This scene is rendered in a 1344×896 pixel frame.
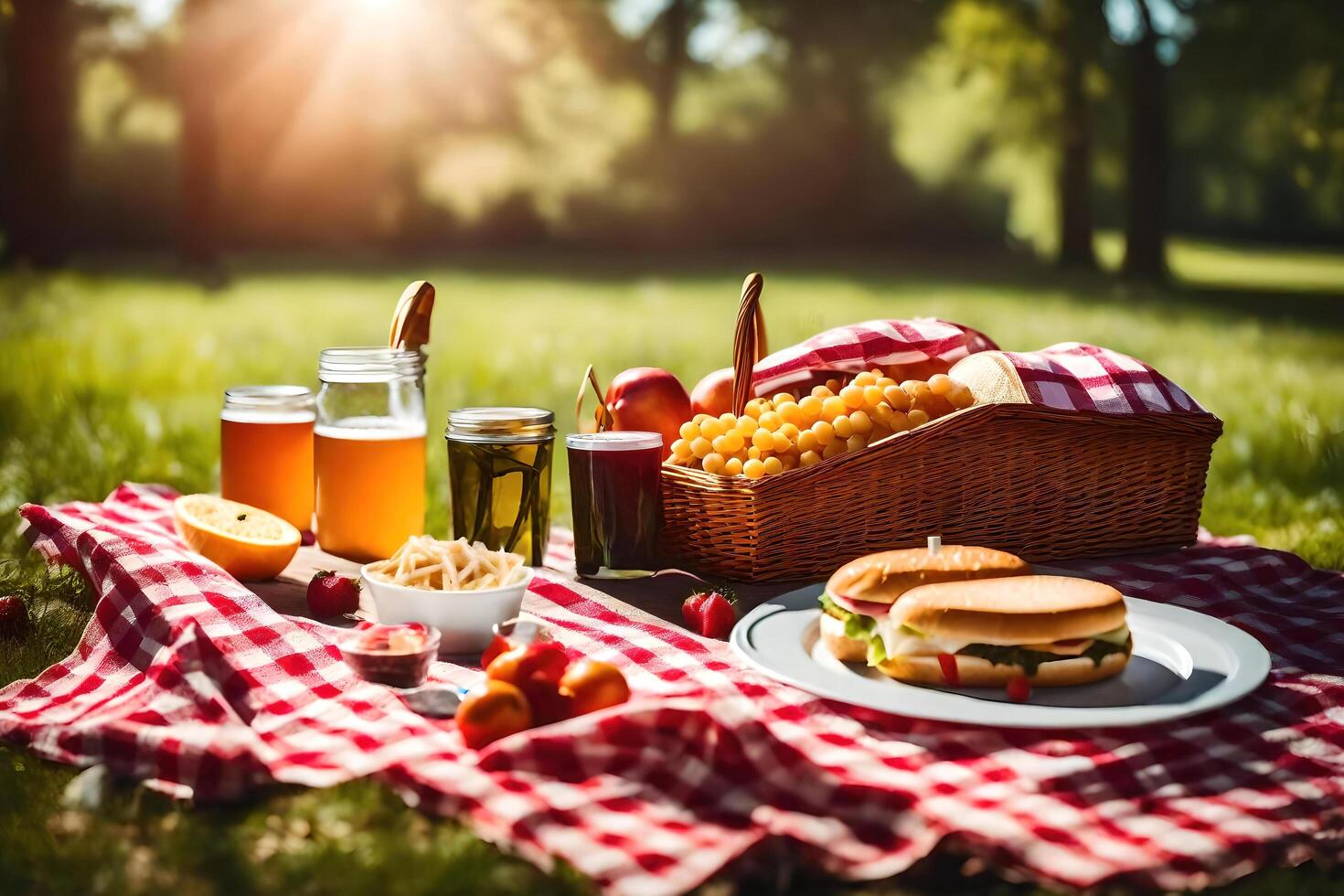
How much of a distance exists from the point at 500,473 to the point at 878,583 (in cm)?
105

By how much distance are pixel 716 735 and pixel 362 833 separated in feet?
1.81

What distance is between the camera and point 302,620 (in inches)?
109

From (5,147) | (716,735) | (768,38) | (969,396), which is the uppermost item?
(768,38)

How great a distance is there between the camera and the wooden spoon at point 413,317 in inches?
127

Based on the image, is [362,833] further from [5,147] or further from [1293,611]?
[5,147]

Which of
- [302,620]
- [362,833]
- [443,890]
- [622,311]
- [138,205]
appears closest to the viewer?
[443,890]

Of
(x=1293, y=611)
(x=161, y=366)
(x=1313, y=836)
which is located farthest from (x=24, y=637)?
(x=161, y=366)

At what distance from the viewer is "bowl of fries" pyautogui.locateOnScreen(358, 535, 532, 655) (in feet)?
8.46

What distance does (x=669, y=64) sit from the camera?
67.4ft

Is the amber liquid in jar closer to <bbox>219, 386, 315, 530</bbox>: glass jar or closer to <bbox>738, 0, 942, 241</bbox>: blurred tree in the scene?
<bbox>219, 386, 315, 530</bbox>: glass jar

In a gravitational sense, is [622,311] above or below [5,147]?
below

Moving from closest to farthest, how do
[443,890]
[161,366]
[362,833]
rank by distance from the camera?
[443,890] → [362,833] → [161,366]

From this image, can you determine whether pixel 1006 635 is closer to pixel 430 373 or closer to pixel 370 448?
pixel 370 448

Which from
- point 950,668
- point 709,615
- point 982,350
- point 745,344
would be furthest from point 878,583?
point 982,350
